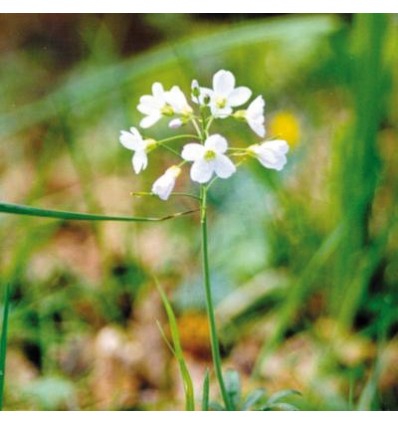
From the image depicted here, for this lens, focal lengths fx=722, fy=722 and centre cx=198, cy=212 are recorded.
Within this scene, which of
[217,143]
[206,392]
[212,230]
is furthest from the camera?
[212,230]

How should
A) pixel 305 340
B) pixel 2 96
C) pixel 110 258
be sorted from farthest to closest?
pixel 2 96
pixel 110 258
pixel 305 340

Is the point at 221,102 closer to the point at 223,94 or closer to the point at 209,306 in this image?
the point at 223,94

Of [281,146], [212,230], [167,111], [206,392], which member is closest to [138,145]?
[167,111]

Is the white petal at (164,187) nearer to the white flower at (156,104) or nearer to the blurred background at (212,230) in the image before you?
the white flower at (156,104)

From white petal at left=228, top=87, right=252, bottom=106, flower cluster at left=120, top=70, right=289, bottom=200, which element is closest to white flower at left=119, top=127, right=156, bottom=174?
flower cluster at left=120, top=70, right=289, bottom=200

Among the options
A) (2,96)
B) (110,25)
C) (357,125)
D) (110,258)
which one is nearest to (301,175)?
(357,125)

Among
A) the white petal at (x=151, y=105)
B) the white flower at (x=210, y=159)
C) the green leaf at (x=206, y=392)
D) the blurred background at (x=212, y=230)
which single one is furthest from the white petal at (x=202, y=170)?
the blurred background at (x=212, y=230)

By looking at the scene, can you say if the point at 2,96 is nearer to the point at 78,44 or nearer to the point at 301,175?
the point at 78,44
